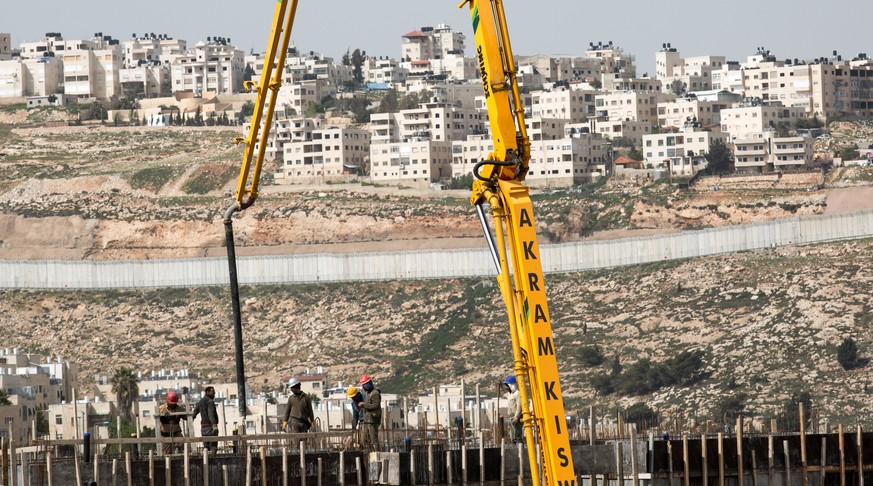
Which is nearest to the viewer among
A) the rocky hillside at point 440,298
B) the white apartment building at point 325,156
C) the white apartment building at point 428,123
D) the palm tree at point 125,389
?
the palm tree at point 125,389

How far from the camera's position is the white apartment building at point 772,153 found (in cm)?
11975

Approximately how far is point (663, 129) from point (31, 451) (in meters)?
113

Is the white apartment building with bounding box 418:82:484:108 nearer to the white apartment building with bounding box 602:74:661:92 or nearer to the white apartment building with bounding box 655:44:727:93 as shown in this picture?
the white apartment building with bounding box 602:74:661:92

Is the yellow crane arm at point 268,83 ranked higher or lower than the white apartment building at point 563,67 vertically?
lower

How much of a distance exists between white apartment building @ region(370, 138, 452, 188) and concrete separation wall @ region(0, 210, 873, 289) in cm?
1917

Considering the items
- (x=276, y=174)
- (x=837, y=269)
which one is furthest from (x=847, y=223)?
(x=276, y=174)

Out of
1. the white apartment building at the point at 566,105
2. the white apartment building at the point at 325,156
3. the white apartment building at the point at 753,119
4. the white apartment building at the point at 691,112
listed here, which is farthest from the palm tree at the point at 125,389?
the white apartment building at the point at 566,105

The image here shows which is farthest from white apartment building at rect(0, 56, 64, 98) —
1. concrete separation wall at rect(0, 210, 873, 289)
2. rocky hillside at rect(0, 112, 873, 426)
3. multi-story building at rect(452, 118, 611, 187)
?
concrete separation wall at rect(0, 210, 873, 289)

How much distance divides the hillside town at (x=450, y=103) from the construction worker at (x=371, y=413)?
295ft

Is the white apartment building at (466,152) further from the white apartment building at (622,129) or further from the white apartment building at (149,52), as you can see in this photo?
the white apartment building at (149,52)

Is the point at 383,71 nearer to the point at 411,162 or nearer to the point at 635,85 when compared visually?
the point at 635,85

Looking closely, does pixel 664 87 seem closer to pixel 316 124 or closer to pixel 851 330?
pixel 316 124

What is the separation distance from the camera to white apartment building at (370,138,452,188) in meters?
123

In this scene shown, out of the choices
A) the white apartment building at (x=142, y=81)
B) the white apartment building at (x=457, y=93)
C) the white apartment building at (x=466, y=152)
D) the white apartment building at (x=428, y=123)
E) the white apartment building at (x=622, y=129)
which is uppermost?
the white apartment building at (x=142, y=81)
